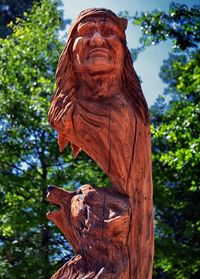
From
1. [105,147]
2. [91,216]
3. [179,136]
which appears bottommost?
[91,216]

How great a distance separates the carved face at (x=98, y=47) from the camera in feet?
11.1

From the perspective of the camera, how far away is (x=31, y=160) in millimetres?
10977

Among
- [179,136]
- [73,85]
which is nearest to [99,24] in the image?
[73,85]

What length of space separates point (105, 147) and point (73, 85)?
51cm

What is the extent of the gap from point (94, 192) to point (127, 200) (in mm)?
197

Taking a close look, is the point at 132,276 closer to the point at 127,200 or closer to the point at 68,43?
the point at 127,200

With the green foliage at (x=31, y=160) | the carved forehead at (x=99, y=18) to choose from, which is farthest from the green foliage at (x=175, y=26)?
the carved forehead at (x=99, y=18)

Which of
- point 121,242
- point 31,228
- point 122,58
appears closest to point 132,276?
point 121,242

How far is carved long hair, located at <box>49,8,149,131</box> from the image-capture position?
3291mm

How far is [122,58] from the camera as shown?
3475mm

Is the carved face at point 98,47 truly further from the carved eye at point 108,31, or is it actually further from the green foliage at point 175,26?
the green foliage at point 175,26

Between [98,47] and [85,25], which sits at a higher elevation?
[85,25]

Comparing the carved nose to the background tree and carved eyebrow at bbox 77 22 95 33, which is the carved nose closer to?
carved eyebrow at bbox 77 22 95 33

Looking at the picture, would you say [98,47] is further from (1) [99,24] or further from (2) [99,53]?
(1) [99,24]
